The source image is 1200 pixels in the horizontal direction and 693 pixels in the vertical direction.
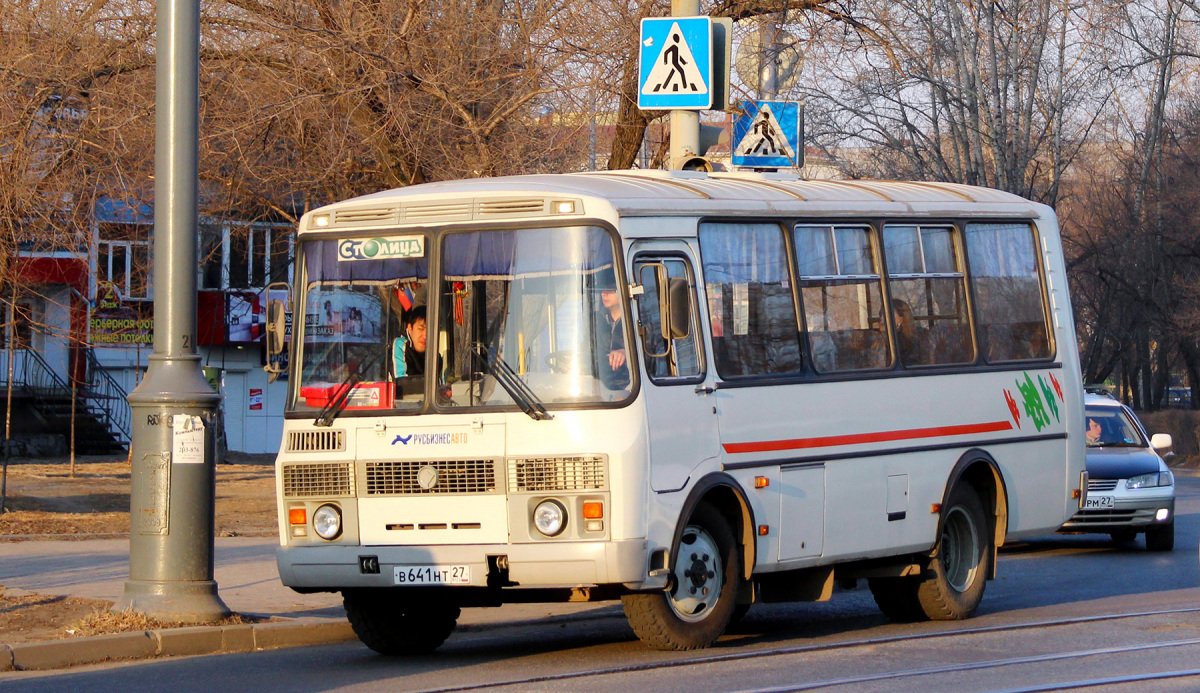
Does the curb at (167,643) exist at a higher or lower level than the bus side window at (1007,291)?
lower

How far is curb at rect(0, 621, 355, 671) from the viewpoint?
904 cm

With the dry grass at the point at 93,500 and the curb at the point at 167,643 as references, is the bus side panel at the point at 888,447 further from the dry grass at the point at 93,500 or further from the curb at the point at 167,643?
the dry grass at the point at 93,500

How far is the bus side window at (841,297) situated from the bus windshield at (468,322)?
2.12 metres

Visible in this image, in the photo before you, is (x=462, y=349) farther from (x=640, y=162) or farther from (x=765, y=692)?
(x=640, y=162)

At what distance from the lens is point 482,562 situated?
347 inches

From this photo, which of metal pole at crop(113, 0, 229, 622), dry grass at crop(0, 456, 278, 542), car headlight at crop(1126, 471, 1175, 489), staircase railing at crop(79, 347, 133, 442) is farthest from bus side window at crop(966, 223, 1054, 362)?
staircase railing at crop(79, 347, 133, 442)

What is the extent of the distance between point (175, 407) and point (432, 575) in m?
2.42

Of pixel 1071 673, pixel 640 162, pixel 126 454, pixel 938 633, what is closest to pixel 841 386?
pixel 938 633

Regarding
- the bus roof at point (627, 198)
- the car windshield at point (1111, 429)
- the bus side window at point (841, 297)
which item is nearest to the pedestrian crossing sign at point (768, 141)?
the bus roof at point (627, 198)

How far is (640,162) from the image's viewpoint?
18.7 meters

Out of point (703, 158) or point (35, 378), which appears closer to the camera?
point (703, 158)

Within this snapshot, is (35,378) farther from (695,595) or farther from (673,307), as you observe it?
(673,307)

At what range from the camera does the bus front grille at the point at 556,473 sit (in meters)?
8.67

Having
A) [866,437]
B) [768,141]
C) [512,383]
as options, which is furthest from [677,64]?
[512,383]
